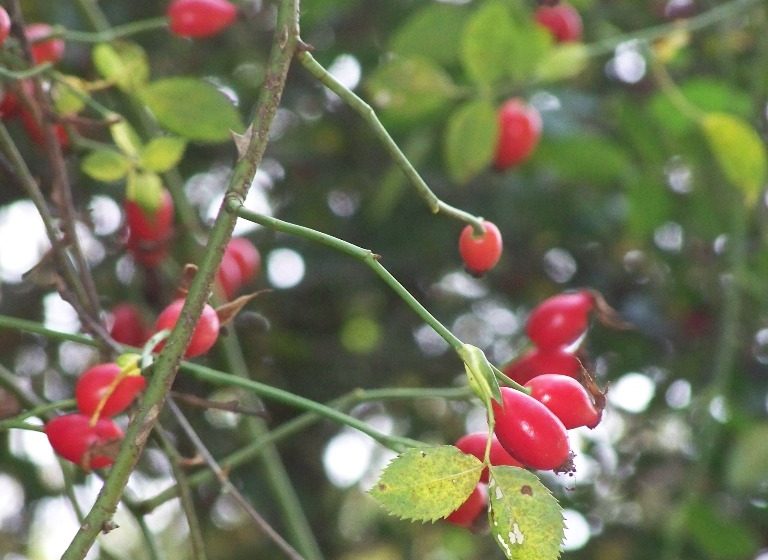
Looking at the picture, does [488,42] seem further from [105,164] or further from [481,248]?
[481,248]

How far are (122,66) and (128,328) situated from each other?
0.27 metres

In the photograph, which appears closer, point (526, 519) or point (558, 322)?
point (526, 519)

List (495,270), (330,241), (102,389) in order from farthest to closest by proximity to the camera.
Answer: (495,270), (102,389), (330,241)

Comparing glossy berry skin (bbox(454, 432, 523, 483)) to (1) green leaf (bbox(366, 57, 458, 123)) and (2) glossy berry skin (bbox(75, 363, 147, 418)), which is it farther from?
(1) green leaf (bbox(366, 57, 458, 123))

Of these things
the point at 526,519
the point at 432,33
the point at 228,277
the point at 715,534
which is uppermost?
the point at 432,33

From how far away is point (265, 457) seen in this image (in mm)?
1118

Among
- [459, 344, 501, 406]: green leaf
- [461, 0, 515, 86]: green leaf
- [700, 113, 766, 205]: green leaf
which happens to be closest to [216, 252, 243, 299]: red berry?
[461, 0, 515, 86]: green leaf

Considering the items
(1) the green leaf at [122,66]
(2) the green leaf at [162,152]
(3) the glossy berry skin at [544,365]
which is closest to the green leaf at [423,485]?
(3) the glossy berry skin at [544,365]

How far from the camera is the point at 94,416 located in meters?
0.69

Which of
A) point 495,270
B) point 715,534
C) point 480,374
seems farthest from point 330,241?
point 495,270

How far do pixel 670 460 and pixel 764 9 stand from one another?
0.71m

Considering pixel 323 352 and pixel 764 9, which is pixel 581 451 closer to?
pixel 323 352

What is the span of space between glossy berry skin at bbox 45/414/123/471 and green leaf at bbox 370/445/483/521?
0.19m

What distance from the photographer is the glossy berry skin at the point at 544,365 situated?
0.89 meters
